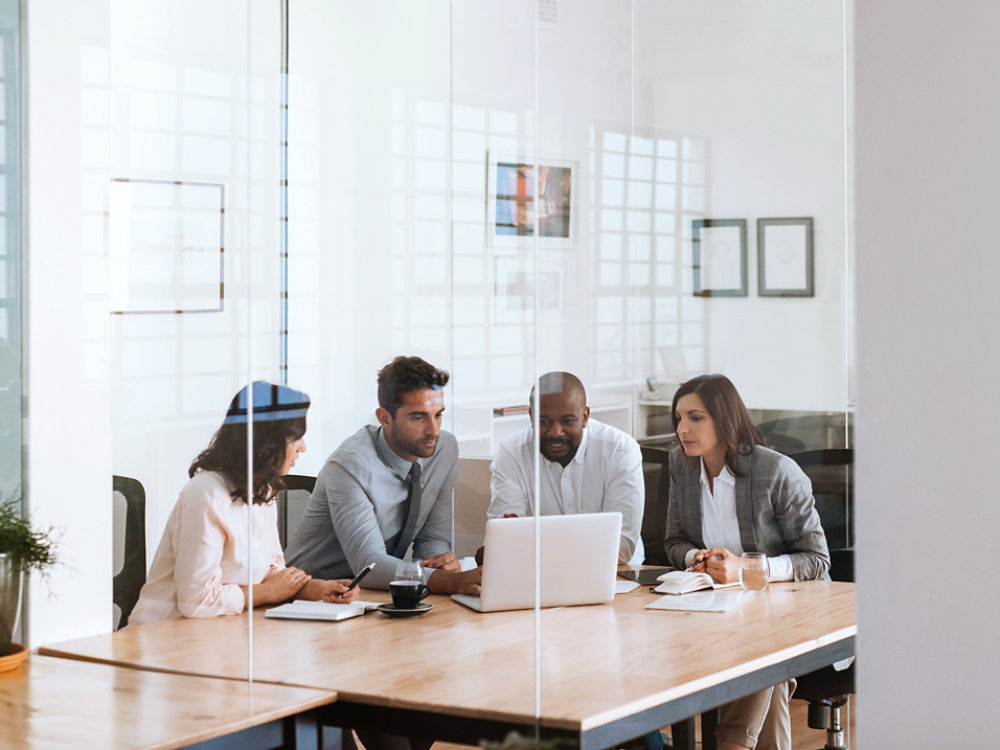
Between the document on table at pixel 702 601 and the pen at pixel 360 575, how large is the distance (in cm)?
68

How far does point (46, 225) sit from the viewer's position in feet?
10.2

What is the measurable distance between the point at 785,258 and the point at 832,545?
0.82m

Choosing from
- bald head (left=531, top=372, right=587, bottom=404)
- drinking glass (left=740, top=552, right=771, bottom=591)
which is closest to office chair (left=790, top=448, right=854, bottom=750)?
drinking glass (left=740, top=552, right=771, bottom=591)

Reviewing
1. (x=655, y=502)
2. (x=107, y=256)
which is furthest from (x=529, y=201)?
(x=107, y=256)

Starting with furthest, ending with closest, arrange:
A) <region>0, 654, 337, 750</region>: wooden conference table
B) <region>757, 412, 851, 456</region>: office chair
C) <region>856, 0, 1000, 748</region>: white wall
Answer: <region>757, 412, 851, 456</region>: office chair < <region>0, 654, 337, 750</region>: wooden conference table < <region>856, 0, 1000, 748</region>: white wall

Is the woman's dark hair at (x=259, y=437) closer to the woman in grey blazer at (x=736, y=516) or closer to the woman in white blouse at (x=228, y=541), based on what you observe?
the woman in white blouse at (x=228, y=541)

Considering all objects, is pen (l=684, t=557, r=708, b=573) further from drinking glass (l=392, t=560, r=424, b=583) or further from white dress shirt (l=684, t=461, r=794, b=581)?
drinking glass (l=392, t=560, r=424, b=583)

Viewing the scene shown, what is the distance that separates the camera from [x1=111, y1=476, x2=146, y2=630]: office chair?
3238mm

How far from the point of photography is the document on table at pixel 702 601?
10.6 feet

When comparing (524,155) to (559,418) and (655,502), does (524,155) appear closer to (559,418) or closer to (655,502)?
(559,418)

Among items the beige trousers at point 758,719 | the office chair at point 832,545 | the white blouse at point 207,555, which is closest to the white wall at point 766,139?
the office chair at point 832,545

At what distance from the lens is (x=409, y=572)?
10.6 ft

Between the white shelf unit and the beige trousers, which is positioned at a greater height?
the white shelf unit

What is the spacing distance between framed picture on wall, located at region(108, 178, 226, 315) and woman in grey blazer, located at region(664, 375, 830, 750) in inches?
51.6
